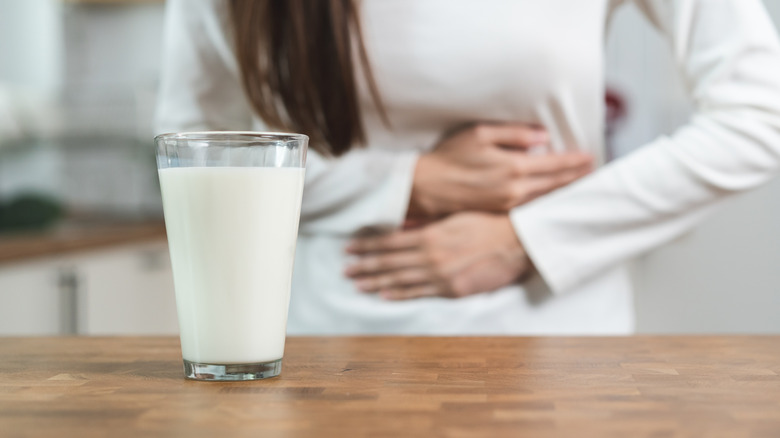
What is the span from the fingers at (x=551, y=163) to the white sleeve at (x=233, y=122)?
13 centimetres

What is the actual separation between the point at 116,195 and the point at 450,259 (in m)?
2.63

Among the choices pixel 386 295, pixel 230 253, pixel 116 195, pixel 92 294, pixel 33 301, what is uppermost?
pixel 230 253

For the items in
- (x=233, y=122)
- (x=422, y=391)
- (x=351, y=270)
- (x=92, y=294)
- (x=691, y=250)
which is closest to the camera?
(x=422, y=391)

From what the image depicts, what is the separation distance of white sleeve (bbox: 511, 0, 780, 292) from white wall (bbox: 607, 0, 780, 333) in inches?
18.1

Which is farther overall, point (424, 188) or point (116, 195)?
point (116, 195)

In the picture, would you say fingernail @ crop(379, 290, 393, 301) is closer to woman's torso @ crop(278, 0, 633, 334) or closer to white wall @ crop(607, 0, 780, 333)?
woman's torso @ crop(278, 0, 633, 334)

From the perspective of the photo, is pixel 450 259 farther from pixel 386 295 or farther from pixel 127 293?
pixel 127 293

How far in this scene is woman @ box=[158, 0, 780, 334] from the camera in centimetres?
91

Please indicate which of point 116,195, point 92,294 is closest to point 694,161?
point 92,294

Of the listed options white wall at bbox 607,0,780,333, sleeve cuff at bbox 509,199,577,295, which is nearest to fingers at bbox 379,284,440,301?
sleeve cuff at bbox 509,199,577,295

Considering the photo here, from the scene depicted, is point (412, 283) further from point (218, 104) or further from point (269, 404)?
point (269, 404)

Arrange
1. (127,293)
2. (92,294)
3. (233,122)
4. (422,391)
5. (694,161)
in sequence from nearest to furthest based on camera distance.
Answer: (422,391) → (694,161) → (233,122) → (92,294) → (127,293)

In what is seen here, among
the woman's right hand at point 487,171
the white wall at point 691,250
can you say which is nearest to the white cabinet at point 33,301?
the woman's right hand at point 487,171

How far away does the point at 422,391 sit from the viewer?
0.46 metres
